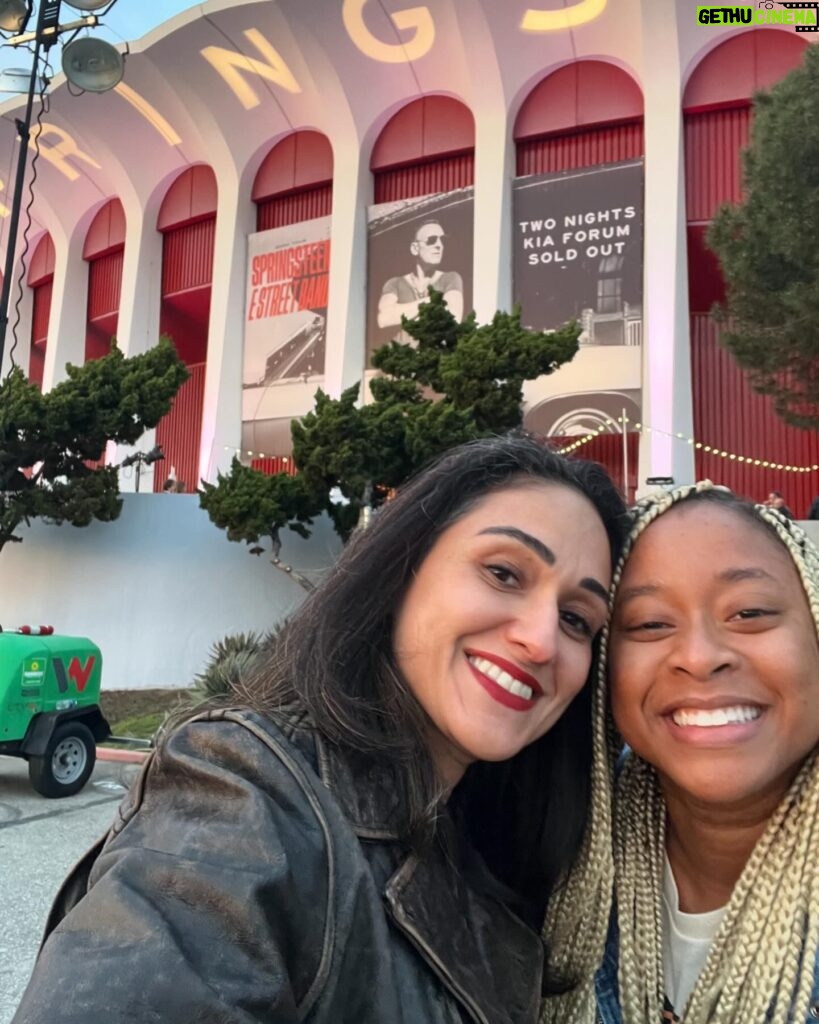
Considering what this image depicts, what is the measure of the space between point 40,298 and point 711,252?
63.2 ft

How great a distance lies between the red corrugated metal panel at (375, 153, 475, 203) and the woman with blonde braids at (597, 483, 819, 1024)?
16666mm

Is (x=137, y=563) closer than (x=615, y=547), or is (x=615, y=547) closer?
(x=615, y=547)

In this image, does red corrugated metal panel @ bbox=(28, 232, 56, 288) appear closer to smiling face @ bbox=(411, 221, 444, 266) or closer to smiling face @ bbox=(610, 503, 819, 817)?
smiling face @ bbox=(411, 221, 444, 266)

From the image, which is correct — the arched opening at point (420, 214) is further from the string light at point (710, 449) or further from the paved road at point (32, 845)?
the paved road at point (32, 845)

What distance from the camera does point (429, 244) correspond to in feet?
54.1

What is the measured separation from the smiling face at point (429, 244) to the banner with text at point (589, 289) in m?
1.80

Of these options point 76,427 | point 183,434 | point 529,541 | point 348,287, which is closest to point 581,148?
point 348,287

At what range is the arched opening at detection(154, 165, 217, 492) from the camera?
19938 millimetres

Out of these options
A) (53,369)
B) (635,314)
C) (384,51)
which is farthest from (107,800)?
(53,369)

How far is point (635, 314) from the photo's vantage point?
14.8 metres

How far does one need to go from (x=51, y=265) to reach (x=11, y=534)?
48.5 ft

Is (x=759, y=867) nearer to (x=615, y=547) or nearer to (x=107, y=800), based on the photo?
(x=615, y=547)

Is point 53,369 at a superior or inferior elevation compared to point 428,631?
superior

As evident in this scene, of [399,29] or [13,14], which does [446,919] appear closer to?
[13,14]
